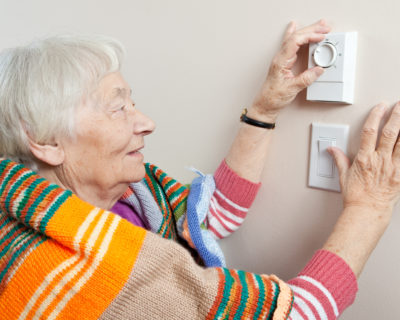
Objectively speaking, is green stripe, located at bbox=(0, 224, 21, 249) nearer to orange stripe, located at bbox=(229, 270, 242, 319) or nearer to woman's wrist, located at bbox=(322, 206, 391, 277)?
orange stripe, located at bbox=(229, 270, 242, 319)

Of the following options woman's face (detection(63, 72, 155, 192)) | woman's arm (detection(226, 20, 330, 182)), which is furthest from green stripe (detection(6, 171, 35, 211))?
woman's arm (detection(226, 20, 330, 182))

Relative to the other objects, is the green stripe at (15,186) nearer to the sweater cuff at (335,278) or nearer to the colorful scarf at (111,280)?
the colorful scarf at (111,280)

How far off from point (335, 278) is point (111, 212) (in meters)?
0.45

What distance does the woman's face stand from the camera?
0.84 m

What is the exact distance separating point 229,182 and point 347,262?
35 cm

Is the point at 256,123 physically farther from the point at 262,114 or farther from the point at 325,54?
the point at 325,54

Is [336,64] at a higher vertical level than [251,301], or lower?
higher

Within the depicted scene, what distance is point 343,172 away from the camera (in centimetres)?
78

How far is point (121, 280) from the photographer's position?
2.23 ft

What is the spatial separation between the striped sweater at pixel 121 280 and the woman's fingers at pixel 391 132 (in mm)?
221

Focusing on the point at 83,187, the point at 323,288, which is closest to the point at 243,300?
the point at 323,288

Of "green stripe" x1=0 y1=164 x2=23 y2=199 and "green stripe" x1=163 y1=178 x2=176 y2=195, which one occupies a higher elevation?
"green stripe" x1=0 y1=164 x2=23 y2=199

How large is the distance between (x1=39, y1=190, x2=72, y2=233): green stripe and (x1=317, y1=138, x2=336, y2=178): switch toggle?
1.72 ft

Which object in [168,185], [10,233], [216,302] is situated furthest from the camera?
[168,185]
